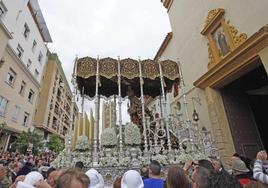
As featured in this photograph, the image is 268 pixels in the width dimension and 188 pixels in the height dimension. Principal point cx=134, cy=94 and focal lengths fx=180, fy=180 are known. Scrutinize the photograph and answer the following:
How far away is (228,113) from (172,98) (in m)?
5.59

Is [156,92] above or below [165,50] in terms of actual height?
below

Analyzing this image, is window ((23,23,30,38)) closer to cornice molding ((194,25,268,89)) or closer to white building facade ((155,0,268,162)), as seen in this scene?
white building facade ((155,0,268,162))

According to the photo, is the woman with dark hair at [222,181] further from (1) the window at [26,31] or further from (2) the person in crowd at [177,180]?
(1) the window at [26,31]

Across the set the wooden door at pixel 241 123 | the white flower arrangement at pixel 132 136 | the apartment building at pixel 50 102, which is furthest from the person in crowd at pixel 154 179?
the apartment building at pixel 50 102

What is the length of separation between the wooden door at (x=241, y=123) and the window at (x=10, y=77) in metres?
18.1

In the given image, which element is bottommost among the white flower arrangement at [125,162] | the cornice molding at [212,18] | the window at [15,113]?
the white flower arrangement at [125,162]

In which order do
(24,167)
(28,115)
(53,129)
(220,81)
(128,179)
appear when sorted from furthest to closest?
(53,129), (28,115), (220,81), (24,167), (128,179)

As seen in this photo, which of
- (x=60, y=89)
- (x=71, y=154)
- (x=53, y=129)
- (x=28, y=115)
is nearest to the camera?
(x=71, y=154)

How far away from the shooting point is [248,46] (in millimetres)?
6727

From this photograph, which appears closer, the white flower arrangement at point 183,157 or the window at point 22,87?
the white flower arrangement at point 183,157

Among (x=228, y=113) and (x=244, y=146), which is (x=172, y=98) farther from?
(x=244, y=146)

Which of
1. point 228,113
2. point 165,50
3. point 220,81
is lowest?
point 228,113

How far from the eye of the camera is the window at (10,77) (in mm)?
16917

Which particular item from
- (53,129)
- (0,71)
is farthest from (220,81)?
(53,129)
